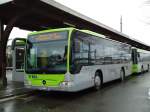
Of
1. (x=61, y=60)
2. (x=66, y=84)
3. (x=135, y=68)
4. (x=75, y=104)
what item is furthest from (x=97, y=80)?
(x=135, y=68)

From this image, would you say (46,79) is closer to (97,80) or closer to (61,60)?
(61,60)

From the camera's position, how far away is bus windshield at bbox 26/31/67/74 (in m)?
8.88

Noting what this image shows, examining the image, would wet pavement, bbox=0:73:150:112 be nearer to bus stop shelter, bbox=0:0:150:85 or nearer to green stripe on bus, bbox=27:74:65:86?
green stripe on bus, bbox=27:74:65:86

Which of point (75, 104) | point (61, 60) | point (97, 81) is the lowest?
point (75, 104)

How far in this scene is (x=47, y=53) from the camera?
30.1 ft

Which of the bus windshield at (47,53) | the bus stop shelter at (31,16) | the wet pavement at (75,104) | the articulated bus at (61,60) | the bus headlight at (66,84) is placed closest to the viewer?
the wet pavement at (75,104)

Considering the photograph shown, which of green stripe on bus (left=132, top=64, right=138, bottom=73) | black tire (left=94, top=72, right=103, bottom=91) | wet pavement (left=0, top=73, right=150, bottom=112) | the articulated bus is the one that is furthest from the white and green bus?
green stripe on bus (left=132, top=64, right=138, bottom=73)

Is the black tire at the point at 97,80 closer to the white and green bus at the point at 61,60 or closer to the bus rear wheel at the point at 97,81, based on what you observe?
the bus rear wheel at the point at 97,81

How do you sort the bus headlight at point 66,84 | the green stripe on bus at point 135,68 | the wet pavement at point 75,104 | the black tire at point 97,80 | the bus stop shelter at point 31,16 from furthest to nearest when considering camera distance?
the green stripe on bus at point 135,68 < the bus stop shelter at point 31,16 < the black tire at point 97,80 < the bus headlight at point 66,84 < the wet pavement at point 75,104

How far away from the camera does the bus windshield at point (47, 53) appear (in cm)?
888

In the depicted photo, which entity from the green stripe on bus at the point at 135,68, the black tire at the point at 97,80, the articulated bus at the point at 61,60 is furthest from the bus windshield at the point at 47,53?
the green stripe on bus at the point at 135,68

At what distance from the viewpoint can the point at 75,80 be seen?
8844 mm

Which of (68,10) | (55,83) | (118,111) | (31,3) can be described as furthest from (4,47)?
(118,111)

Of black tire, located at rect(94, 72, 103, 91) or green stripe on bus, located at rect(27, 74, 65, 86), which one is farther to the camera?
black tire, located at rect(94, 72, 103, 91)
